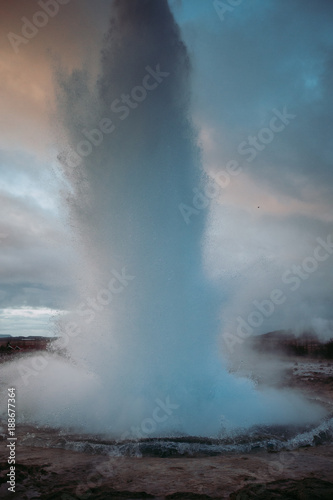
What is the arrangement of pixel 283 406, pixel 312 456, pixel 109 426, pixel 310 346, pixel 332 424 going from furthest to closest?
1. pixel 310 346
2. pixel 283 406
3. pixel 332 424
4. pixel 109 426
5. pixel 312 456

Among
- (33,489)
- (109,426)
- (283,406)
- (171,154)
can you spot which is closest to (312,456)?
(283,406)

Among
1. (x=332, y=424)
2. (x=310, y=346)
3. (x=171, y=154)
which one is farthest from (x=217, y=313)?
(x=310, y=346)

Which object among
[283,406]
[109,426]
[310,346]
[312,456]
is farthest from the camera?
[310,346]

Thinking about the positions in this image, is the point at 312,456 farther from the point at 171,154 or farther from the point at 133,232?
the point at 171,154

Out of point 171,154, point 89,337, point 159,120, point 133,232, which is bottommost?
point 89,337

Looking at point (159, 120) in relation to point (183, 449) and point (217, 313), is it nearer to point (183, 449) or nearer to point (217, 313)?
point (217, 313)

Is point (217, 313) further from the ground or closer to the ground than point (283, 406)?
further from the ground

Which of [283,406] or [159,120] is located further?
[159,120]

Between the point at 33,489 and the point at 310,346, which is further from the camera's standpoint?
the point at 310,346

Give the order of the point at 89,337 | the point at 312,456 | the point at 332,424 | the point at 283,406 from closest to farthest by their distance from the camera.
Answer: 1. the point at 312,456
2. the point at 332,424
3. the point at 283,406
4. the point at 89,337
